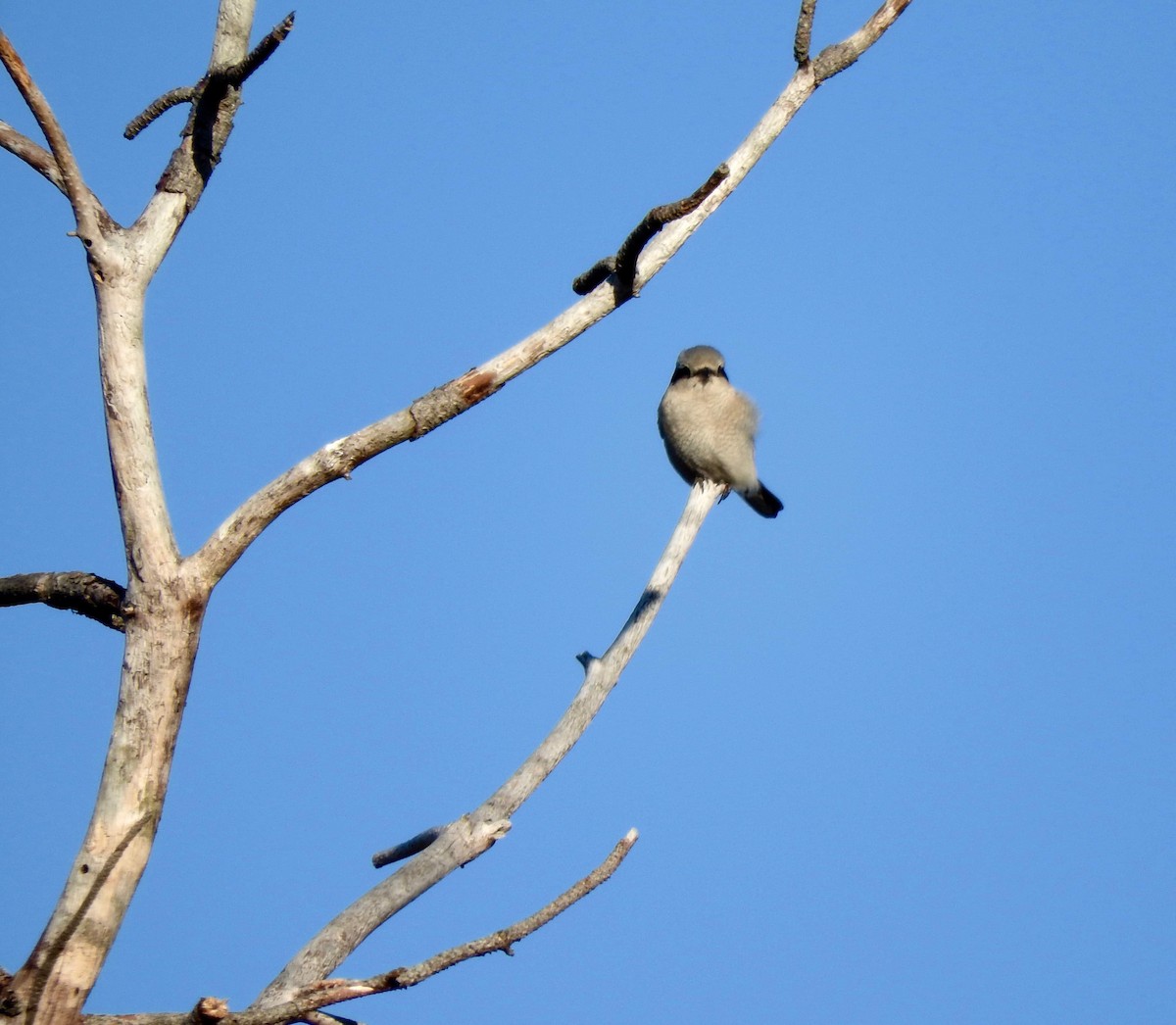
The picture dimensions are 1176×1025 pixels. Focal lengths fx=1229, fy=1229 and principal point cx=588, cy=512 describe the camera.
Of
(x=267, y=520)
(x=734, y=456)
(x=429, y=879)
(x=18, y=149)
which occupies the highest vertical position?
(x=734, y=456)

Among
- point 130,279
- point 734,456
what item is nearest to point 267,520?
point 130,279

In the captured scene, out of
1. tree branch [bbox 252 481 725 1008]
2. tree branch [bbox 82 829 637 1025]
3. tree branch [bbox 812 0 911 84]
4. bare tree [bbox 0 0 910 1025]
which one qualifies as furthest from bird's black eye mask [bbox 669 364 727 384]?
tree branch [bbox 82 829 637 1025]

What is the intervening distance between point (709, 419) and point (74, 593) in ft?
13.0

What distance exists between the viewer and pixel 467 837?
11.5 feet

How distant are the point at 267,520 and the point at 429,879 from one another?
1.12 m

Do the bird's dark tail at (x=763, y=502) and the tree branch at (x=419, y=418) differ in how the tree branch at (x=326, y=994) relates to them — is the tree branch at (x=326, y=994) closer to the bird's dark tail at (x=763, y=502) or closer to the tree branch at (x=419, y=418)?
the tree branch at (x=419, y=418)

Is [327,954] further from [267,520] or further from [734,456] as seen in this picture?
[734,456]

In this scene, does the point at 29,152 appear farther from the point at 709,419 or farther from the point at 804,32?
the point at 709,419

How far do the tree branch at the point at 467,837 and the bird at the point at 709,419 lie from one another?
2.13 meters

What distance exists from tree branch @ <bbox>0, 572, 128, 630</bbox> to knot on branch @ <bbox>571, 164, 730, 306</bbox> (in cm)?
147

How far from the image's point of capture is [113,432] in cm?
315

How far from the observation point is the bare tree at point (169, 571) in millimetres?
2785

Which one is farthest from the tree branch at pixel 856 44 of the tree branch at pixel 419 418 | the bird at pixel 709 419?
the bird at pixel 709 419

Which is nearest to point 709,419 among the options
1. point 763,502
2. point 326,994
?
point 763,502
